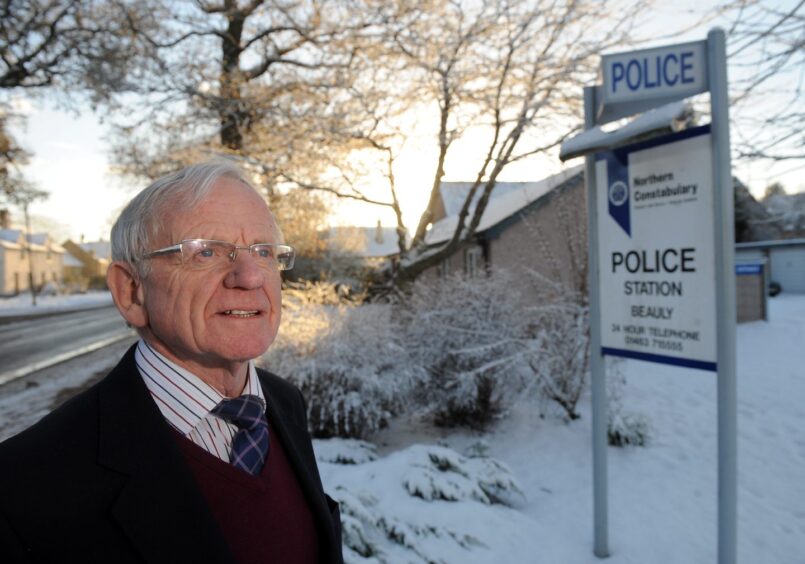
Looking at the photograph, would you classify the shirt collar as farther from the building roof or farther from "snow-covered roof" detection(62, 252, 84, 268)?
"snow-covered roof" detection(62, 252, 84, 268)

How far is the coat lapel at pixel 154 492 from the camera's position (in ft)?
3.65

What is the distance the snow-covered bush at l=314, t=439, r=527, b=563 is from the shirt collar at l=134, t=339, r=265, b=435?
6.22ft

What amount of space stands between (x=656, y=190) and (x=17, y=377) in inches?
399

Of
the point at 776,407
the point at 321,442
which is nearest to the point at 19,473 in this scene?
the point at 321,442

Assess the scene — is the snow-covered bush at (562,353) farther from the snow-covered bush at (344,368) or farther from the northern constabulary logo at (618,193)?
the northern constabulary logo at (618,193)

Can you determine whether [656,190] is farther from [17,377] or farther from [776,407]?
[17,377]

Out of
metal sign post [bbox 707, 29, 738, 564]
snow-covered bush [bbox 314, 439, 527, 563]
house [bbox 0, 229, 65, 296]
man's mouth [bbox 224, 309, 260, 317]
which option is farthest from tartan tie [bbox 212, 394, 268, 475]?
house [bbox 0, 229, 65, 296]

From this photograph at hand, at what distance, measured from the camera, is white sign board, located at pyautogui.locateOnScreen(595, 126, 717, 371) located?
3.10 metres

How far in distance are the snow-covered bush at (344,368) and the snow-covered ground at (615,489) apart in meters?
0.67

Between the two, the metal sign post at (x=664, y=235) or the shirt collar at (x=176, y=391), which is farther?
the metal sign post at (x=664, y=235)

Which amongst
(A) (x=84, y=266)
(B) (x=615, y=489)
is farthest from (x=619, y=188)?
(A) (x=84, y=266)

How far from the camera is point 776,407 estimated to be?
668 cm

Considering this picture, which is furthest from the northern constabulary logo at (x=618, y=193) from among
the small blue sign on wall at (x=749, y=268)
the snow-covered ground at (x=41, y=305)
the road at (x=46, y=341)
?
the snow-covered ground at (x=41, y=305)

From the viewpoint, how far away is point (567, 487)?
488cm
